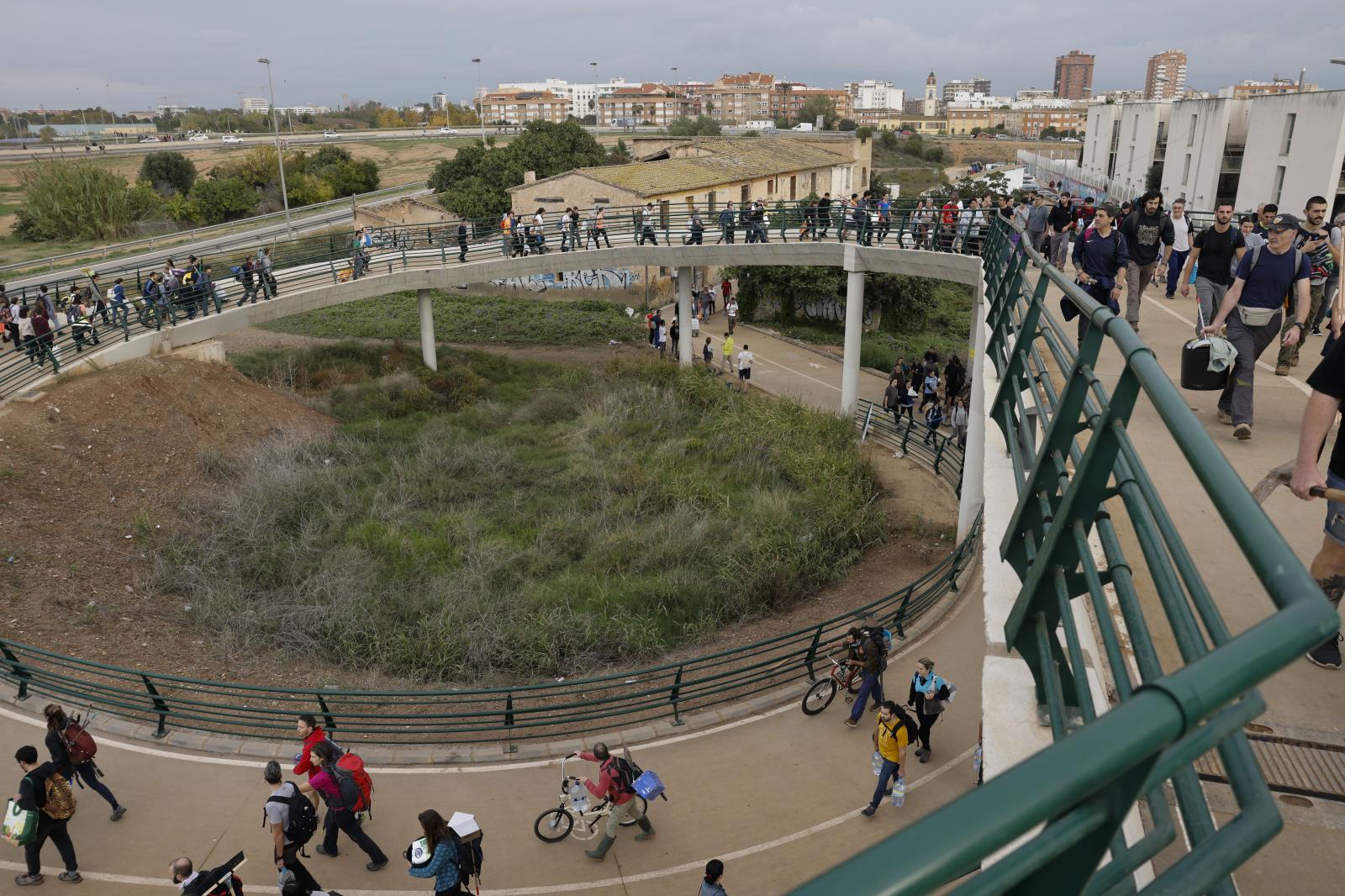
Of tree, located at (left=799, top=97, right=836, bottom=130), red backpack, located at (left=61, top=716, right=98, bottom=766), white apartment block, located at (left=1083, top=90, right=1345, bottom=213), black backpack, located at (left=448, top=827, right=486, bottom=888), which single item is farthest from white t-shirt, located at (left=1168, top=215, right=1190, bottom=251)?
tree, located at (left=799, top=97, right=836, bottom=130)

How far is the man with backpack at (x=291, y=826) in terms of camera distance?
8.63 meters

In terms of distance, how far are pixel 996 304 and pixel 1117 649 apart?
7305 millimetres

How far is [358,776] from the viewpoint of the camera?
9523mm

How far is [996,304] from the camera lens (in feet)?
29.9

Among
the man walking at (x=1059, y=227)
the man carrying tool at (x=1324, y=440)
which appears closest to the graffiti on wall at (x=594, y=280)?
the man walking at (x=1059, y=227)

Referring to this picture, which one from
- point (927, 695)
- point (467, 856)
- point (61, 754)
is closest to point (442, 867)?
point (467, 856)

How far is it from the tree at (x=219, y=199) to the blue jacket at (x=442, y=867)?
65.4 metres

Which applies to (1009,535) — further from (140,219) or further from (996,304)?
(140,219)

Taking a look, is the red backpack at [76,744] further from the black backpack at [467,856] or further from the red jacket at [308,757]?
the black backpack at [467,856]

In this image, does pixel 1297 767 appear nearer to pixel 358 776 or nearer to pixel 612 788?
pixel 612 788

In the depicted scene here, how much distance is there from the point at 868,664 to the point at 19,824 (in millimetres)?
9076

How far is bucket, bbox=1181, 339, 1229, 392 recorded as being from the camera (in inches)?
280

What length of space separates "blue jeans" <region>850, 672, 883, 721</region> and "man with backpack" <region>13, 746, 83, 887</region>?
8648 millimetres

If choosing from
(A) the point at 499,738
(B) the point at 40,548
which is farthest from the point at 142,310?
(A) the point at 499,738
